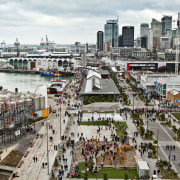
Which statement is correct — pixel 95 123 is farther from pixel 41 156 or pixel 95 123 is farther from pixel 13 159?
pixel 13 159

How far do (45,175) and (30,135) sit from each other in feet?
24.5

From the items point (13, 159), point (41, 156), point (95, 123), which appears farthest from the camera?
point (95, 123)

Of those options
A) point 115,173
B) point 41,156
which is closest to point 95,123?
point 41,156

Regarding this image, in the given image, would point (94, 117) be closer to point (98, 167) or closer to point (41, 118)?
point (41, 118)

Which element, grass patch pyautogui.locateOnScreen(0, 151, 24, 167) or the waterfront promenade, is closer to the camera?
the waterfront promenade

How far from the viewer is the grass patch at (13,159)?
17003 millimetres

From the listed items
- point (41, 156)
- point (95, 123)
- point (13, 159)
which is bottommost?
point (13, 159)

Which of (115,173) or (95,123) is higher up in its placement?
(95,123)

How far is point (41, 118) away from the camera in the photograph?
27.0 m

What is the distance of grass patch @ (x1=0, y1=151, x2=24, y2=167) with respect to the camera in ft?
55.8

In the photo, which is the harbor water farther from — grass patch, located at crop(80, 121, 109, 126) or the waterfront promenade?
the waterfront promenade

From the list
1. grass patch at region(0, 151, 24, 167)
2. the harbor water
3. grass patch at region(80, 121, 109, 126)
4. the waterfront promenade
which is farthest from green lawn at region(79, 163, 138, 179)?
the harbor water

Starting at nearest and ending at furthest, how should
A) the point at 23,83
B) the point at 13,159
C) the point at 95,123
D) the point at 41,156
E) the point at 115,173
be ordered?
the point at 115,173, the point at 13,159, the point at 41,156, the point at 95,123, the point at 23,83

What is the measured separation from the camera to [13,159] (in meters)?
17.6
